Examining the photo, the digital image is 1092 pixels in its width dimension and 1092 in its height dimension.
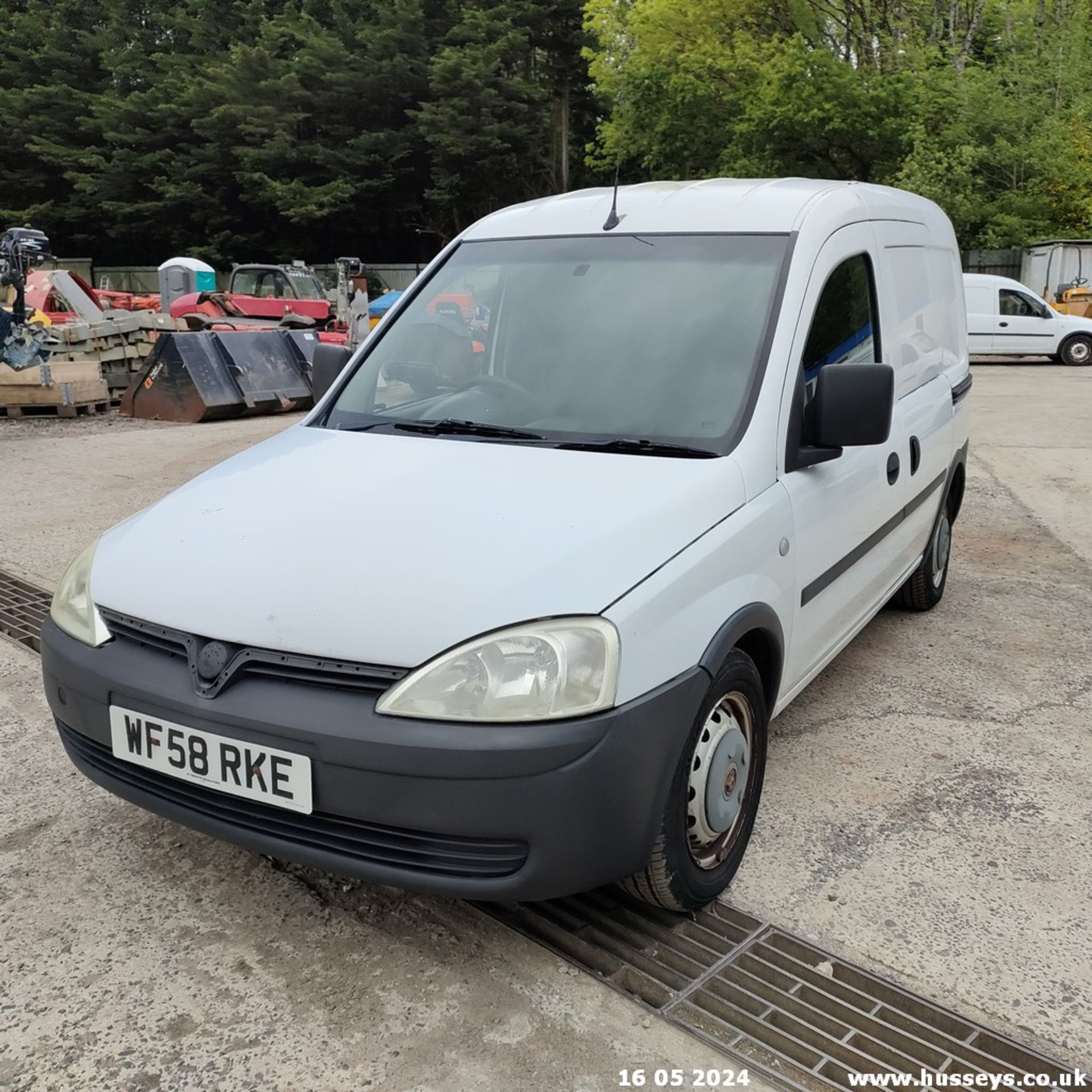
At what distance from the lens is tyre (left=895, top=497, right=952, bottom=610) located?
4.99 m

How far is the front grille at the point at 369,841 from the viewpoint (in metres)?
2.25

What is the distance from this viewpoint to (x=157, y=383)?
12.6 m

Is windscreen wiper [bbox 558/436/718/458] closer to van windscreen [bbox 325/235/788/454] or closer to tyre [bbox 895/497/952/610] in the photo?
van windscreen [bbox 325/235/788/454]

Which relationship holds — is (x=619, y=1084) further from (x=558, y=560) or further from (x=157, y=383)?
(x=157, y=383)

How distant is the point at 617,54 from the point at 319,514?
40.1 m

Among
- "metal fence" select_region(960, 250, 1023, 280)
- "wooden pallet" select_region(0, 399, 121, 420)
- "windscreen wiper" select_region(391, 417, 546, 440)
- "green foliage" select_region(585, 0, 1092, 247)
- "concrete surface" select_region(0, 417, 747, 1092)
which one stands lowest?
"concrete surface" select_region(0, 417, 747, 1092)

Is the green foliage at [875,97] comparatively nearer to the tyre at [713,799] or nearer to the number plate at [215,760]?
the tyre at [713,799]

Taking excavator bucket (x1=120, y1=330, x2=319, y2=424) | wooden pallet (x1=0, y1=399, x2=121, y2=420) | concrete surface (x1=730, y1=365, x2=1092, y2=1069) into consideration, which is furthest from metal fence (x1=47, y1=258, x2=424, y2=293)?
concrete surface (x1=730, y1=365, x2=1092, y2=1069)

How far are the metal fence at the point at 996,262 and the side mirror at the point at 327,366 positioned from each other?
26553 millimetres

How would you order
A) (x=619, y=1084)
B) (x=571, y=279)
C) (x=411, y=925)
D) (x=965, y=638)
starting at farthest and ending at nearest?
1. (x=965, y=638)
2. (x=571, y=279)
3. (x=411, y=925)
4. (x=619, y=1084)

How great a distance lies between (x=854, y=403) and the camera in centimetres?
293

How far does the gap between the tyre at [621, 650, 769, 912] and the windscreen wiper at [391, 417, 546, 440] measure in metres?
0.89

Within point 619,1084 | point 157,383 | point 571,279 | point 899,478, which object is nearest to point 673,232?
point 571,279

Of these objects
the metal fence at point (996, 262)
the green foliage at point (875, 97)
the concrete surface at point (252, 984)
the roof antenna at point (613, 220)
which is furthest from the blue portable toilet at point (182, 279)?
the concrete surface at point (252, 984)
